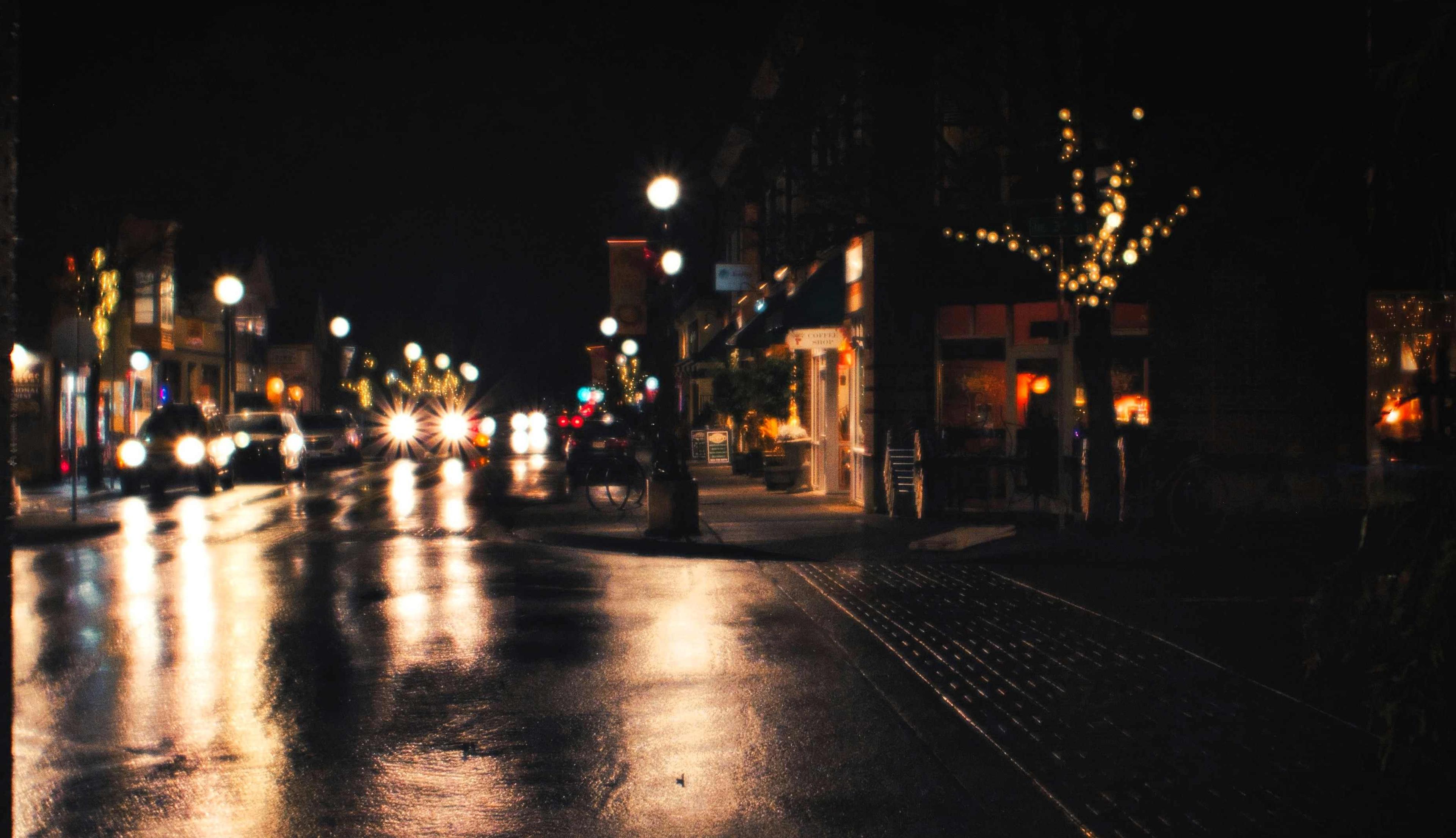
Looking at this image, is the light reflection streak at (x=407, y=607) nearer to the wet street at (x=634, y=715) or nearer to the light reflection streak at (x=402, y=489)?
the wet street at (x=634, y=715)

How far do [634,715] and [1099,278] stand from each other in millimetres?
10704

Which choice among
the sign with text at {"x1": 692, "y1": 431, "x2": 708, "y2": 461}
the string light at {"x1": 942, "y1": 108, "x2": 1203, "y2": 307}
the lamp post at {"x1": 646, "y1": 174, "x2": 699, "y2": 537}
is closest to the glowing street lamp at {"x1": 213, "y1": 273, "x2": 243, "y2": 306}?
the sign with text at {"x1": 692, "y1": 431, "x2": 708, "y2": 461}

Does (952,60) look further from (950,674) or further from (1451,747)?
(1451,747)

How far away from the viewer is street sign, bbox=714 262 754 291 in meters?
28.9

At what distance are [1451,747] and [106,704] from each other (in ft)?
21.4

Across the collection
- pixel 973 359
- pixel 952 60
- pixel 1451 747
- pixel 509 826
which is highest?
pixel 952 60

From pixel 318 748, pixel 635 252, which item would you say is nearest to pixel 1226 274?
pixel 318 748

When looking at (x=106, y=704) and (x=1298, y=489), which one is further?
(x=1298, y=489)

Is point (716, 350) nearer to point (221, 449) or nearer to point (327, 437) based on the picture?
point (327, 437)

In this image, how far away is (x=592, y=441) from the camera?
105 ft

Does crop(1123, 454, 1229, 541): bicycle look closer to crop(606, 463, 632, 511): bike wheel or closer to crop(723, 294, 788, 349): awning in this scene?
crop(723, 294, 788, 349): awning

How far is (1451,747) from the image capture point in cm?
454

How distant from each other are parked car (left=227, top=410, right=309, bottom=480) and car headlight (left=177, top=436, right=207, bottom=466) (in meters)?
4.16

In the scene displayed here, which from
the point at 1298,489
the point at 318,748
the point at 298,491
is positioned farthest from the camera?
the point at 298,491
